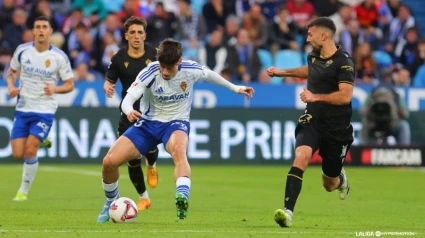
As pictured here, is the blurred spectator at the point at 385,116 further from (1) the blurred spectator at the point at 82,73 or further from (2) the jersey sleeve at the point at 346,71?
(2) the jersey sleeve at the point at 346,71

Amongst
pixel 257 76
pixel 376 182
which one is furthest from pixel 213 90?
pixel 376 182

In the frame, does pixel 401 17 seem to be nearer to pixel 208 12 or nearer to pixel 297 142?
pixel 208 12

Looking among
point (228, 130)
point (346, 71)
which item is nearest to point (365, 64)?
point (228, 130)

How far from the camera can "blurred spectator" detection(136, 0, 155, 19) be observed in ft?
88.9

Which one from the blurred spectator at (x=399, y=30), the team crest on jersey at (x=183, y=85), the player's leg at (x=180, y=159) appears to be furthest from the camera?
the blurred spectator at (x=399, y=30)

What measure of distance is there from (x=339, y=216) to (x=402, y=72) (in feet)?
41.5

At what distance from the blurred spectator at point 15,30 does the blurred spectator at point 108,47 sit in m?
2.03

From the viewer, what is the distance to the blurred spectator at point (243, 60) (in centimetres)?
2572

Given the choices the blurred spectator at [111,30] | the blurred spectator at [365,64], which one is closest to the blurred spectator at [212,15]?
the blurred spectator at [111,30]

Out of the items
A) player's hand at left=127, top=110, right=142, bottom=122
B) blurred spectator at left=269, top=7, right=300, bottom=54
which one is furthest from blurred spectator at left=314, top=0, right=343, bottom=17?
player's hand at left=127, top=110, right=142, bottom=122

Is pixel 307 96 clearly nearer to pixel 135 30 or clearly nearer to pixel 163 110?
pixel 163 110

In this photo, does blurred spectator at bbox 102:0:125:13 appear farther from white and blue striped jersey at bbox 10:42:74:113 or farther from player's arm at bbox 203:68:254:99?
player's arm at bbox 203:68:254:99

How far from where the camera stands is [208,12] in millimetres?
27625

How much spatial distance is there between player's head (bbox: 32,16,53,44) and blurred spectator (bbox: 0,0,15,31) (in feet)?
33.7
